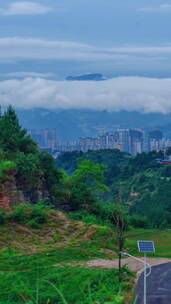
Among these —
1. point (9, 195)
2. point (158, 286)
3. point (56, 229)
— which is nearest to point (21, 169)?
point (9, 195)

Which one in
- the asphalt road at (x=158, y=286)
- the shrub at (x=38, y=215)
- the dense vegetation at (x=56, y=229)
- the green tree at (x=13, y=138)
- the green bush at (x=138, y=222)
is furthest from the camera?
the green bush at (x=138, y=222)

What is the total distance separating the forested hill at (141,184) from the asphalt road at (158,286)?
17.7 m

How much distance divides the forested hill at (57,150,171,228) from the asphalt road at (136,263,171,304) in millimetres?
17658

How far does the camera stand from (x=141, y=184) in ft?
242

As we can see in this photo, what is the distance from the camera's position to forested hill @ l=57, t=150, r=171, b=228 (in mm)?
55062

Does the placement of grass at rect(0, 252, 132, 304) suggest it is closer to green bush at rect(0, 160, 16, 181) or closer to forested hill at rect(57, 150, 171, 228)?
green bush at rect(0, 160, 16, 181)

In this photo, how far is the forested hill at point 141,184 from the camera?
55062mm

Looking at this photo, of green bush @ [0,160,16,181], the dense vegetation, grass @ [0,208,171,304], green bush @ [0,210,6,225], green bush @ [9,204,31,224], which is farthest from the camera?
green bush @ [0,160,16,181]

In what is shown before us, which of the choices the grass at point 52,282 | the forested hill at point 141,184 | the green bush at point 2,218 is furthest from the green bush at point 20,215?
the forested hill at point 141,184

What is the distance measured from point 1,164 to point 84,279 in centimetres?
1668

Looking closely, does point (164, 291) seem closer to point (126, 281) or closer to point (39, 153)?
point (126, 281)

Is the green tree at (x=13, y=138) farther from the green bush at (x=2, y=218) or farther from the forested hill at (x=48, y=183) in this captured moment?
the green bush at (x=2, y=218)

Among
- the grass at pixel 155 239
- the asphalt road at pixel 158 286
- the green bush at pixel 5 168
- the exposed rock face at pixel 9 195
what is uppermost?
the green bush at pixel 5 168

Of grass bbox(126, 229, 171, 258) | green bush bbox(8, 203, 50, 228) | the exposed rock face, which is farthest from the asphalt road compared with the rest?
the exposed rock face
